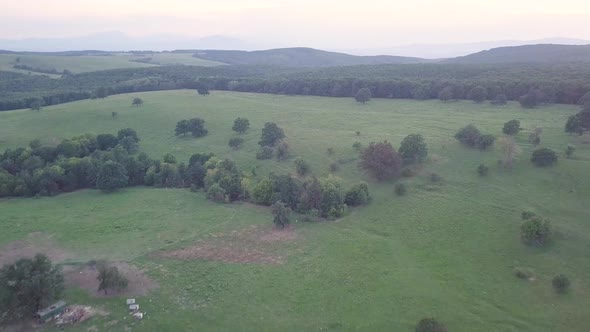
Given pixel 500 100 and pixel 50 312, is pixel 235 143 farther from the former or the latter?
pixel 500 100

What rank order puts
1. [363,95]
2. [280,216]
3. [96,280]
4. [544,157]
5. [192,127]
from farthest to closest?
1. [363,95]
2. [192,127]
3. [544,157]
4. [280,216]
5. [96,280]

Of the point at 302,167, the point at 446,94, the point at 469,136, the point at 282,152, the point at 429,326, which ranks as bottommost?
the point at 429,326

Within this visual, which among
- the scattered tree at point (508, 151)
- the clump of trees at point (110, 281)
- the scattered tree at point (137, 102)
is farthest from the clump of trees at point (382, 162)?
the scattered tree at point (137, 102)

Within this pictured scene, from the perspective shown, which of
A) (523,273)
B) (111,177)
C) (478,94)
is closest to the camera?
(523,273)

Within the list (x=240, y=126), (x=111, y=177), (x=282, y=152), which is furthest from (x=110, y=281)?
(x=240, y=126)

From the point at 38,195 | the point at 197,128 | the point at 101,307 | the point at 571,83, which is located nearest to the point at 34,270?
the point at 101,307

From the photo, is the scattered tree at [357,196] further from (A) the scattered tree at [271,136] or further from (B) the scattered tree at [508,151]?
(A) the scattered tree at [271,136]

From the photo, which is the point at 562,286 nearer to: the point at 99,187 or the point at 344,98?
the point at 99,187
